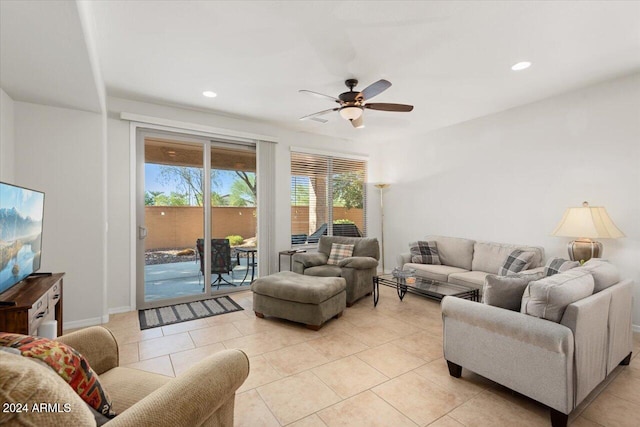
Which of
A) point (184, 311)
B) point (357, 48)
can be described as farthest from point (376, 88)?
point (184, 311)

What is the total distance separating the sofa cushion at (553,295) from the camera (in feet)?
5.70

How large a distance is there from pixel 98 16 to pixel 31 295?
196cm

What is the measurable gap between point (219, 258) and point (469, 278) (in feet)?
11.4

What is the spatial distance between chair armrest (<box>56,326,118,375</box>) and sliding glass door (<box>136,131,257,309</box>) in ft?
8.57

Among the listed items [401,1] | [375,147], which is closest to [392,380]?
[401,1]

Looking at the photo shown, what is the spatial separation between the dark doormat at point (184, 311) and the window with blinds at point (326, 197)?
168 centimetres

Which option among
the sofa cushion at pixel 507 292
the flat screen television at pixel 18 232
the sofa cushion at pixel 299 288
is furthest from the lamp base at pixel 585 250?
the flat screen television at pixel 18 232

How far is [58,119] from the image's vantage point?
309 centimetres

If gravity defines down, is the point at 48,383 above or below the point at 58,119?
below

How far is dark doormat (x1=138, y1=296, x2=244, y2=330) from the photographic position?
343 centimetres

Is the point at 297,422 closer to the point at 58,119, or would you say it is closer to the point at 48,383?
the point at 48,383

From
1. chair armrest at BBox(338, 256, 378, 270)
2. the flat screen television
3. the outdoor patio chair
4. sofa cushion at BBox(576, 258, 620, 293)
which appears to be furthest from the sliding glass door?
sofa cushion at BBox(576, 258, 620, 293)

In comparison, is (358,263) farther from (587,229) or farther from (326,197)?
(587,229)

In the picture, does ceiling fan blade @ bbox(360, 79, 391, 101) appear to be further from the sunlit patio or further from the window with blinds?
the sunlit patio
